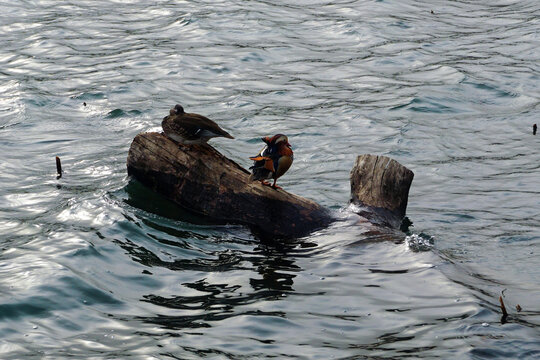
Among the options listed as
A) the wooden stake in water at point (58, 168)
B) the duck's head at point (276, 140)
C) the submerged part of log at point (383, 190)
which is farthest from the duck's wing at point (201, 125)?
the wooden stake in water at point (58, 168)

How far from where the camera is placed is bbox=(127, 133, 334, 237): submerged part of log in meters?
8.50

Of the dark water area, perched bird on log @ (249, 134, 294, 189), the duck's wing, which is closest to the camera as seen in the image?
the dark water area

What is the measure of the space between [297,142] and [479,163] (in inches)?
111

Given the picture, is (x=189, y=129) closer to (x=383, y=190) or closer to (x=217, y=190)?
(x=217, y=190)

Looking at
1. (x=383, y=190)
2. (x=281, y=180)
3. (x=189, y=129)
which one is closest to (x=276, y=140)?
(x=189, y=129)

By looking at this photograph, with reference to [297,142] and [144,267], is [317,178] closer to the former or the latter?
[297,142]

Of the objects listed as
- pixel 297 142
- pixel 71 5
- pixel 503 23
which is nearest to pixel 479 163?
pixel 297 142

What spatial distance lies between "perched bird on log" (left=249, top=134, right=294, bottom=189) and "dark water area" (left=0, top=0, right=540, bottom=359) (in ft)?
2.15

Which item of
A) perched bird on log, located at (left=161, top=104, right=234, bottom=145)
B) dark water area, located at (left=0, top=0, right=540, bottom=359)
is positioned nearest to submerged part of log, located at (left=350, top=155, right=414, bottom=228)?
dark water area, located at (left=0, top=0, right=540, bottom=359)

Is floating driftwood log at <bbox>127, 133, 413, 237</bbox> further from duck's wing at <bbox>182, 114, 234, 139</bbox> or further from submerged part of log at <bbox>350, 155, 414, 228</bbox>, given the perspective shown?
duck's wing at <bbox>182, 114, 234, 139</bbox>

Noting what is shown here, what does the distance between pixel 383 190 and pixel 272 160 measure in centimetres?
131

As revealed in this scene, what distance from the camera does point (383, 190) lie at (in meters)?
8.95

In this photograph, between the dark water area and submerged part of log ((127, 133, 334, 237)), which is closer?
the dark water area

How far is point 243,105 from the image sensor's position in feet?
48.2
